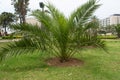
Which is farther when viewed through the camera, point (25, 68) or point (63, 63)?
point (63, 63)

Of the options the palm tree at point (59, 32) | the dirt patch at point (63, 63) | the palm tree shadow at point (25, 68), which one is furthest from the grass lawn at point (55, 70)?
the palm tree at point (59, 32)

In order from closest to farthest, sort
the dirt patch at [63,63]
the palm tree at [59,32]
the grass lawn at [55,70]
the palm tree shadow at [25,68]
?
1. the grass lawn at [55,70]
2. the palm tree shadow at [25,68]
3. the palm tree at [59,32]
4. the dirt patch at [63,63]

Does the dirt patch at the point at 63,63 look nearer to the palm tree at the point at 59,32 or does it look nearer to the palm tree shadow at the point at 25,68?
the palm tree at the point at 59,32

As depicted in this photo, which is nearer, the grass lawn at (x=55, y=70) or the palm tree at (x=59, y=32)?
the grass lawn at (x=55, y=70)

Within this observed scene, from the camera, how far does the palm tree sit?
8.70 meters

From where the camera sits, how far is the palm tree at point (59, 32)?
8695 millimetres

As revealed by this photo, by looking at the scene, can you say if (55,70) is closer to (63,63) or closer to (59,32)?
(63,63)

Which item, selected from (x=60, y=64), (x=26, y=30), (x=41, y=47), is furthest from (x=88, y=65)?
(x=26, y=30)

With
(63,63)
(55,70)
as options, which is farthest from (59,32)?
(55,70)

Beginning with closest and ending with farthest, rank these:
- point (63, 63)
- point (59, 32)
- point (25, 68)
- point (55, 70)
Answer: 1. point (55, 70)
2. point (25, 68)
3. point (59, 32)
4. point (63, 63)

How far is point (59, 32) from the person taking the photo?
8836 mm

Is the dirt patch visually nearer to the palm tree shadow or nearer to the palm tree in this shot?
the palm tree

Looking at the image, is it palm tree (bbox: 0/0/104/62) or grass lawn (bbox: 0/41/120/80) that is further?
palm tree (bbox: 0/0/104/62)

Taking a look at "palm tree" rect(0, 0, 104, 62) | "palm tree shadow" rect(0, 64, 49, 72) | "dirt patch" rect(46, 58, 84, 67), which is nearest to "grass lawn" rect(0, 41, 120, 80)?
"palm tree shadow" rect(0, 64, 49, 72)
